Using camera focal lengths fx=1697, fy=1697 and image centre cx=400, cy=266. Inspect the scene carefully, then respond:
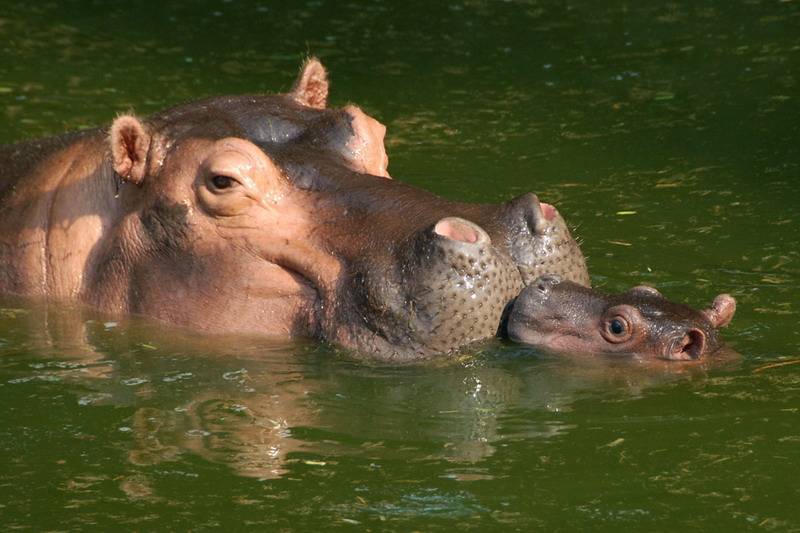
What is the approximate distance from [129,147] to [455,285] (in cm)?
189

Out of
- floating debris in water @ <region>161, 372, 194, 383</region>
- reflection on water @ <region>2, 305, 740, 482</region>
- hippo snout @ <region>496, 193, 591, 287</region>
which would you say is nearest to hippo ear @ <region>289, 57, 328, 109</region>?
reflection on water @ <region>2, 305, 740, 482</region>

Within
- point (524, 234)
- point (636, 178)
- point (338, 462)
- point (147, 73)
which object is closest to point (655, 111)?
point (636, 178)

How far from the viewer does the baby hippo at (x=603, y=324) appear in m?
7.43

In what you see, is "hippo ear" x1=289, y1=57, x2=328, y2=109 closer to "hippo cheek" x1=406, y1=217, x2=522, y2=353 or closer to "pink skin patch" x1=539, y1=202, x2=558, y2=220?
"pink skin patch" x1=539, y1=202, x2=558, y2=220

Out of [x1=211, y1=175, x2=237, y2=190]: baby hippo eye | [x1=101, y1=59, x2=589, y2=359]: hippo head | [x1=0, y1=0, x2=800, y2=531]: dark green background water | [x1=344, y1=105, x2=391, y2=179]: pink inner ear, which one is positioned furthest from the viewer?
[x1=344, y1=105, x2=391, y2=179]: pink inner ear

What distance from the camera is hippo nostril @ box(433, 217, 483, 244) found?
7340 mm

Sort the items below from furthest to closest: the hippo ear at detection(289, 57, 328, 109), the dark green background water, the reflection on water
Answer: the hippo ear at detection(289, 57, 328, 109)
the reflection on water
the dark green background water

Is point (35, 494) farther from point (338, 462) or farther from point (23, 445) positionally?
point (338, 462)

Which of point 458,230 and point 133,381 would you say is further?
point 133,381

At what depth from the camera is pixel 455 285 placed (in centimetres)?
730

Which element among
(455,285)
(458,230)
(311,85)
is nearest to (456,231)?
(458,230)

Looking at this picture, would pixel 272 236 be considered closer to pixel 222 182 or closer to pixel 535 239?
pixel 222 182

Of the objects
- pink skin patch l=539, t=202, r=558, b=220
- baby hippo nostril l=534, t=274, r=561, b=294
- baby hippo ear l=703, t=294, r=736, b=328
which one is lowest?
baby hippo ear l=703, t=294, r=736, b=328

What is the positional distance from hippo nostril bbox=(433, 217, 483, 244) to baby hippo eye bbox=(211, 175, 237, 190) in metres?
1.13
